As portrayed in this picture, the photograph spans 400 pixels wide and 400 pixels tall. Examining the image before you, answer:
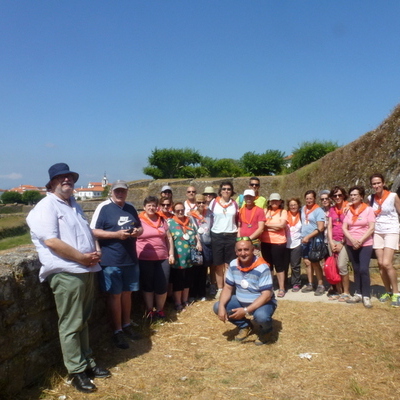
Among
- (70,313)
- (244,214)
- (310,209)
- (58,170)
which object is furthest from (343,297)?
(58,170)

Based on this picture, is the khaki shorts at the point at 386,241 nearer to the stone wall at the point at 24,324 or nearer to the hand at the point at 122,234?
the hand at the point at 122,234

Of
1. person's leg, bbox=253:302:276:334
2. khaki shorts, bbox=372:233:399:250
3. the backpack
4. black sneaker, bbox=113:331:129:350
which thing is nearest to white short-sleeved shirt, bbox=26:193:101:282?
black sneaker, bbox=113:331:129:350

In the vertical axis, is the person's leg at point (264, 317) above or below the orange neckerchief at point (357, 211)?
below

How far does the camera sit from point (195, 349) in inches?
178

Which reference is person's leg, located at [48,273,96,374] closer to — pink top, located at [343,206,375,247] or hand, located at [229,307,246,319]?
hand, located at [229,307,246,319]

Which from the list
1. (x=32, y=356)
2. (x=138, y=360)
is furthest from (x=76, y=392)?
(x=138, y=360)

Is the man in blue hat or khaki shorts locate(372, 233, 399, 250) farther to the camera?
khaki shorts locate(372, 233, 399, 250)

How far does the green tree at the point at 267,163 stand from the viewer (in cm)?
2388

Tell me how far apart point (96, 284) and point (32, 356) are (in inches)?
46.2

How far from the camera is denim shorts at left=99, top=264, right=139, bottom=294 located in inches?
172

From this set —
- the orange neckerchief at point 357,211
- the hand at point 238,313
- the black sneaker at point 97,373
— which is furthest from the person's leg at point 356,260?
the black sneaker at point 97,373

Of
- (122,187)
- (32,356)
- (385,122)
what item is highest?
(385,122)

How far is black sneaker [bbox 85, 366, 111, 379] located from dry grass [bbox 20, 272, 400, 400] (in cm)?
7

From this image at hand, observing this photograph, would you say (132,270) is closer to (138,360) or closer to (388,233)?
(138,360)
